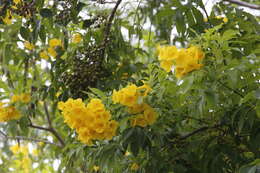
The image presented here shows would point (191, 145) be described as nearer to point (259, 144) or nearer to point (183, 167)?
point (183, 167)

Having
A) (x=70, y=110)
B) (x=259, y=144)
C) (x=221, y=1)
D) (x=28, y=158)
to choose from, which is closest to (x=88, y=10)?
(x=221, y=1)

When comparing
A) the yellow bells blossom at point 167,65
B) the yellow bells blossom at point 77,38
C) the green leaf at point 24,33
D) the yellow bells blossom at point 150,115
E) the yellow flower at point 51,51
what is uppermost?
the yellow bells blossom at point 167,65

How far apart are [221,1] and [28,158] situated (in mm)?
2134

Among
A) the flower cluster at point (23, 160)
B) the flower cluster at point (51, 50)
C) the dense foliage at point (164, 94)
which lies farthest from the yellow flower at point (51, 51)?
the flower cluster at point (23, 160)

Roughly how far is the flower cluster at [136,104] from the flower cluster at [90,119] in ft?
0.16

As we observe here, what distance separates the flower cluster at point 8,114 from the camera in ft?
6.37

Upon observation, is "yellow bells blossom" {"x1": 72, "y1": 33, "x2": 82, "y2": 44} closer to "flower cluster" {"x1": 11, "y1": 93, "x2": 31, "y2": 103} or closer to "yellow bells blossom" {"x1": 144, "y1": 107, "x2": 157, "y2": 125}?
"flower cluster" {"x1": 11, "y1": 93, "x2": 31, "y2": 103}

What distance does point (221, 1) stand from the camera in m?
1.64

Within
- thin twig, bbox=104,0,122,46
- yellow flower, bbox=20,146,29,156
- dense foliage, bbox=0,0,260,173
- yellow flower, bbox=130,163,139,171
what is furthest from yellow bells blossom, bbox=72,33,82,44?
yellow flower, bbox=20,146,29,156

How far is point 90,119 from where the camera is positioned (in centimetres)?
117

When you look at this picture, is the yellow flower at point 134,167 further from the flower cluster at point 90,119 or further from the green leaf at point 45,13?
the green leaf at point 45,13

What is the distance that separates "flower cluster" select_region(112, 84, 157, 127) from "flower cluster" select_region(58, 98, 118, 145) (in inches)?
1.9

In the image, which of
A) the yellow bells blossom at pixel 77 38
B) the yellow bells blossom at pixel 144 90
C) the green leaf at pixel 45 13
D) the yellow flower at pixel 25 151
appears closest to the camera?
the yellow bells blossom at pixel 144 90

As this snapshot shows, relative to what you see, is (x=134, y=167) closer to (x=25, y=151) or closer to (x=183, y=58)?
(x=183, y=58)
